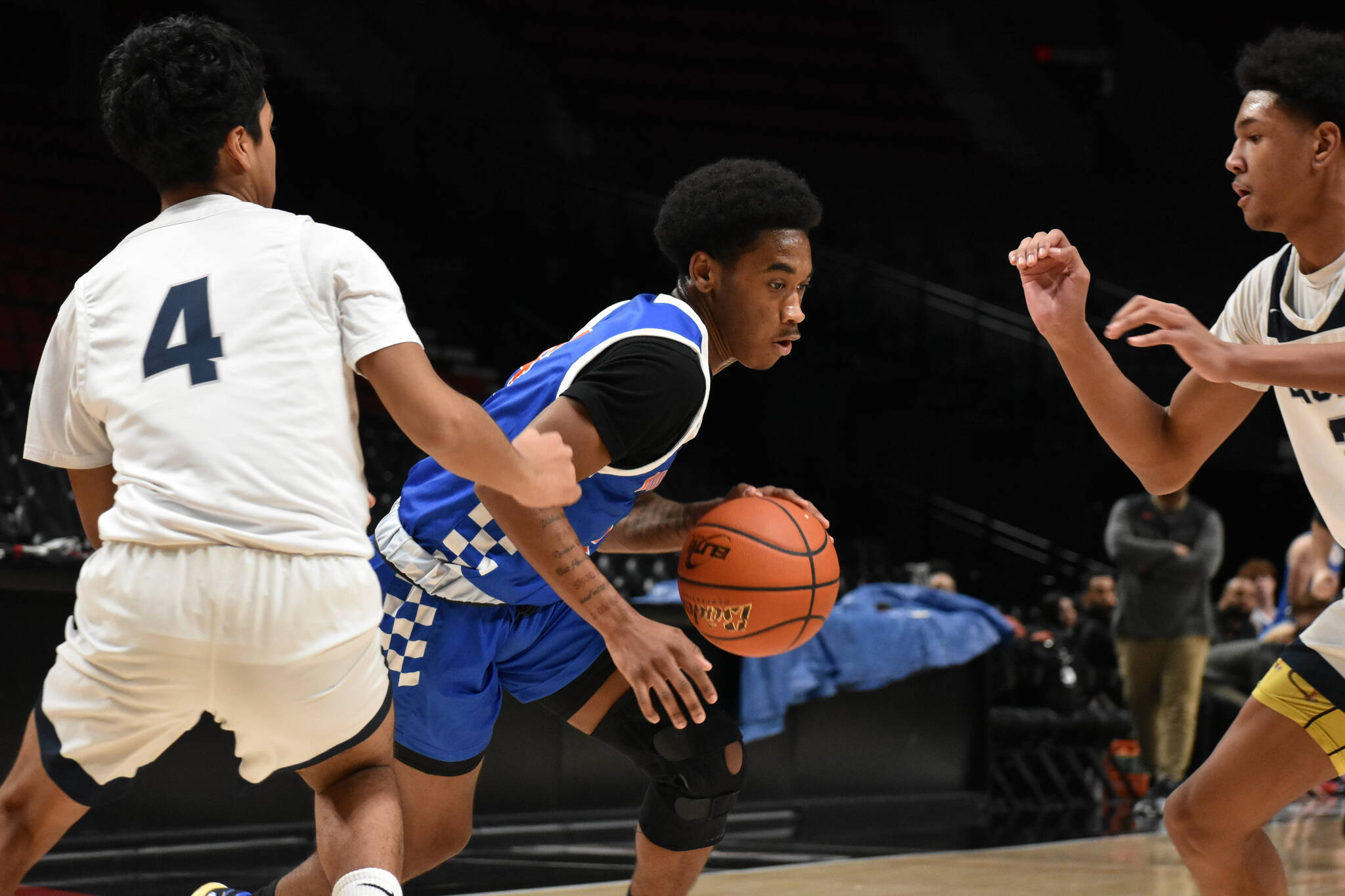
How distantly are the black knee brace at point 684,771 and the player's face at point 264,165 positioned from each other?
128cm

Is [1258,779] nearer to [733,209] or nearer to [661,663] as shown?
[661,663]

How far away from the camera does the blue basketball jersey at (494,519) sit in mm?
2711

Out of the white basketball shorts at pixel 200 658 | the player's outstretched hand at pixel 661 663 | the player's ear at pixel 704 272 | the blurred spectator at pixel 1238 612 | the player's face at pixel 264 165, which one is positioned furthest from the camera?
the blurred spectator at pixel 1238 612

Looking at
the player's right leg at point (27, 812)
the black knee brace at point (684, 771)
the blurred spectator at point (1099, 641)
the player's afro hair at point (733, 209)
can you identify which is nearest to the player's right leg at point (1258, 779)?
the black knee brace at point (684, 771)

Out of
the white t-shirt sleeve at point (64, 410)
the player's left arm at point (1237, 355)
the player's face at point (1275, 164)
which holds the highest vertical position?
the player's face at point (1275, 164)

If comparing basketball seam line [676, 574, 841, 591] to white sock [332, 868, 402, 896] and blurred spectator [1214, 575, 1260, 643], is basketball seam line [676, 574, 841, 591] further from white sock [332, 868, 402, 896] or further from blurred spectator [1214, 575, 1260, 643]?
blurred spectator [1214, 575, 1260, 643]

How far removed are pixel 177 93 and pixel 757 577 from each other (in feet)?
4.70

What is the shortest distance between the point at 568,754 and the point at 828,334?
7.27 metres

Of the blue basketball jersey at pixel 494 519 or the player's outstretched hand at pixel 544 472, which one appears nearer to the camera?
the player's outstretched hand at pixel 544 472

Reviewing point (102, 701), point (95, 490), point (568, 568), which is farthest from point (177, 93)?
point (568, 568)

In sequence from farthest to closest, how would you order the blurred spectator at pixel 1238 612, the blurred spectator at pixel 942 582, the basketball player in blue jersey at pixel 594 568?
1. the blurred spectator at pixel 1238 612
2. the blurred spectator at pixel 942 582
3. the basketball player in blue jersey at pixel 594 568

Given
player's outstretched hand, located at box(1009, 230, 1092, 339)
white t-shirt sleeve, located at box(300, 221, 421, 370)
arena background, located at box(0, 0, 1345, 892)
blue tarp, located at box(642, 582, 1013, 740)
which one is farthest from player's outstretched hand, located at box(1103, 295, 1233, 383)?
arena background, located at box(0, 0, 1345, 892)

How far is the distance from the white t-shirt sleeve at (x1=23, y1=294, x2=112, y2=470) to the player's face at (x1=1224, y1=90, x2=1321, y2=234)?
6.89 ft

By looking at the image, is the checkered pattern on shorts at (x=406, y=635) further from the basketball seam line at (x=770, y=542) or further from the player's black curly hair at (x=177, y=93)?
the player's black curly hair at (x=177, y=93)
